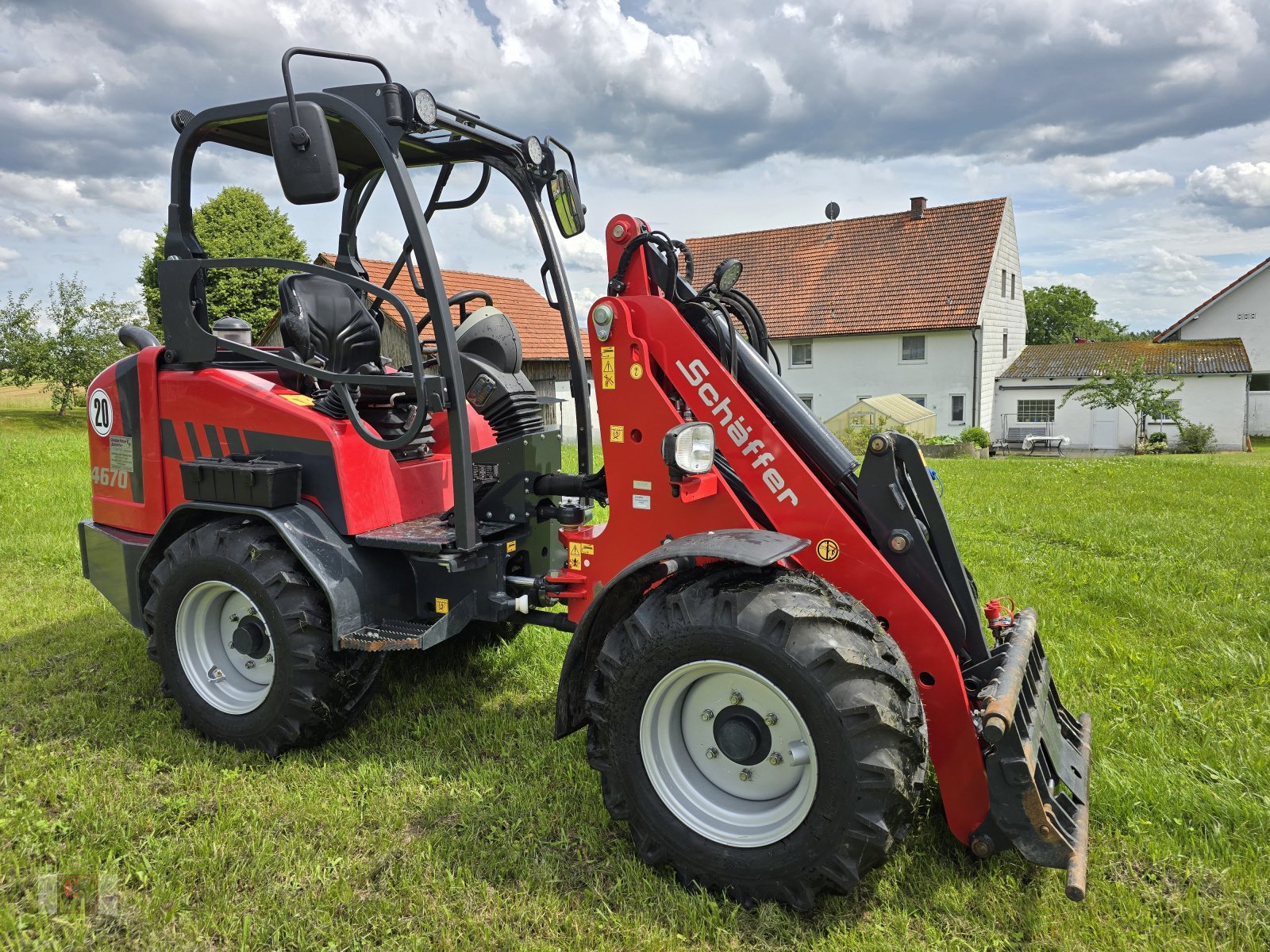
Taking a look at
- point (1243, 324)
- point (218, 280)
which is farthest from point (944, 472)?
point (1243, 324)


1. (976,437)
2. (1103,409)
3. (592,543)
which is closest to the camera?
(592,543)

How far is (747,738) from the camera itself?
2.81 m

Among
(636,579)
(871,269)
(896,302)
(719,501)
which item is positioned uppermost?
(871,269)

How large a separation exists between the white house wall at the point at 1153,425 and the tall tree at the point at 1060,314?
3419 cm

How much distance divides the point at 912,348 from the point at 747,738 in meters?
27.9

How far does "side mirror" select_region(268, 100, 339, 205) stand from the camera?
3260mm

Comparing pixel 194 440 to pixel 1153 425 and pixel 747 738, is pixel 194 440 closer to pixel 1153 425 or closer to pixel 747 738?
pixel 747 738

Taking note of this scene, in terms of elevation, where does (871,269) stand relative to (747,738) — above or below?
above

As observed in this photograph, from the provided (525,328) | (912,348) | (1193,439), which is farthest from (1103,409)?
(525,328)

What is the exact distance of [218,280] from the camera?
2892 cm

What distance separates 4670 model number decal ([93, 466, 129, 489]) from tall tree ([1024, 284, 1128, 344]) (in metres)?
68.1

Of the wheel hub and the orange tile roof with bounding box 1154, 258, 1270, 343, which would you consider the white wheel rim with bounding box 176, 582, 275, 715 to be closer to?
the wheel hub

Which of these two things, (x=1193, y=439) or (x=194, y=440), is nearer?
(x=194, y=440)
